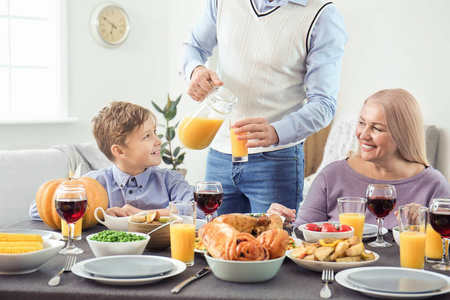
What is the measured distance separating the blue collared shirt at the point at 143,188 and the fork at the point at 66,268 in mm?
765

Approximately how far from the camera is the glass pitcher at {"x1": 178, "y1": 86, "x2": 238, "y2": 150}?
1849mm

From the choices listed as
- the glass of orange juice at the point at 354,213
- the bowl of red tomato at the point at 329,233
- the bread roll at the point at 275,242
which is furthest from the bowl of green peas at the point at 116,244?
the glass of orange juice at the point at 354,213

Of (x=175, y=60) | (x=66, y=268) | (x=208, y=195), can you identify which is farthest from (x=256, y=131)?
(x=175, y=60)

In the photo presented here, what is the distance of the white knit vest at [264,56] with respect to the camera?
2092mm

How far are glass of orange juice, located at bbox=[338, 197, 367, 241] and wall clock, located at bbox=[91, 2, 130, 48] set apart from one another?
4.13 meters

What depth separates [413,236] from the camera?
1.36 meters

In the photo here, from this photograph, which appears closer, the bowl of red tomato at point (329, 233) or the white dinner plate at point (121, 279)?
the white dinner plate at point (121, 279)


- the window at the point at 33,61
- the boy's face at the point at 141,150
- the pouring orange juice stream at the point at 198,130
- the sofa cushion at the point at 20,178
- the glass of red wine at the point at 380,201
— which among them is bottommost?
the sofa cushion at the point at 20,178

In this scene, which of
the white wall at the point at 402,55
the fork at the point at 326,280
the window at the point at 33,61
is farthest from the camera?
the window at the point at 33,61

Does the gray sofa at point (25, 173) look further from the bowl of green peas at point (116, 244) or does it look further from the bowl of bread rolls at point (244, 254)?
the bowl of bread rolls at point (244, 254)

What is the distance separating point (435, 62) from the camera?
4293 mm

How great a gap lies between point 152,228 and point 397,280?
2.13 ft

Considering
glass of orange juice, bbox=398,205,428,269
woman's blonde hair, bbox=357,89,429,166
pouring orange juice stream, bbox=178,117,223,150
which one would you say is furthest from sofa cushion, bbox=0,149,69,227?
glass of orange juice, bbox=398,205,428,269

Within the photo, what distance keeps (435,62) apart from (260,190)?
2.71 metres
